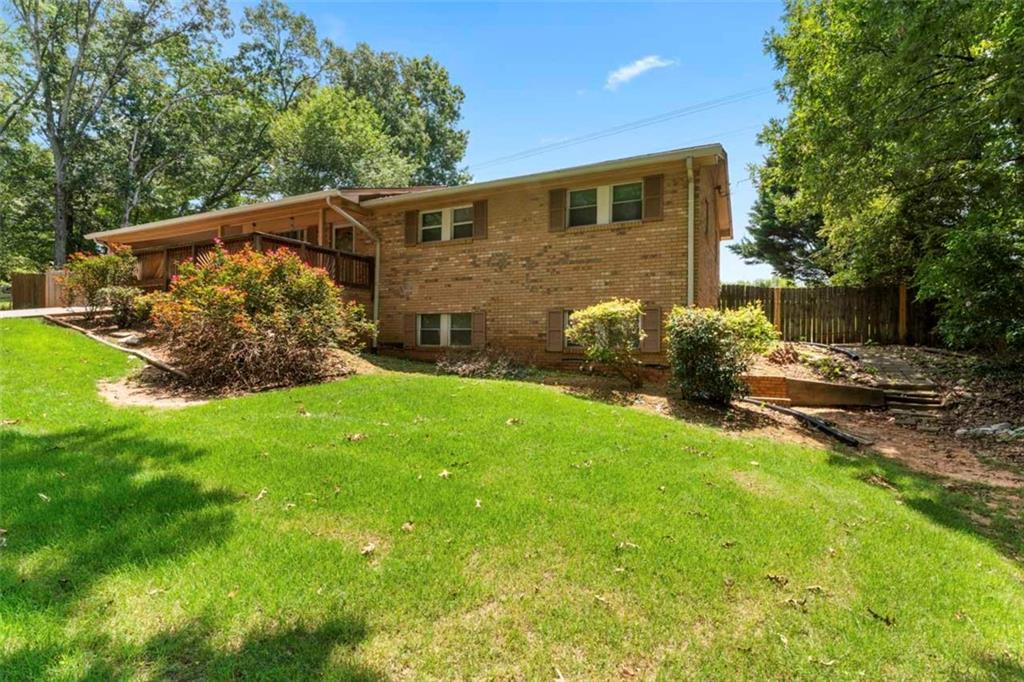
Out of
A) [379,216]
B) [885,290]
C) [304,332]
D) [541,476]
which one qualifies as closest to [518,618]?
[541,476]

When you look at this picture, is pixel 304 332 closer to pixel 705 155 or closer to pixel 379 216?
pixel 379 216

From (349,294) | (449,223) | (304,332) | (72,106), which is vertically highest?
(72,106)

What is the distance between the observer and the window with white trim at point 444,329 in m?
12.8

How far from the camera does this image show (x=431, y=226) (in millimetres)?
13461

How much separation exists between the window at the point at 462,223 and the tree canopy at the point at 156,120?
16737 millimetres

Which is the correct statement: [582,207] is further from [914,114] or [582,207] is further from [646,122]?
[646,122]

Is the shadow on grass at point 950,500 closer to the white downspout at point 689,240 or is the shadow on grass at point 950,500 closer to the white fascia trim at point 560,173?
the white downspout at point 689,240

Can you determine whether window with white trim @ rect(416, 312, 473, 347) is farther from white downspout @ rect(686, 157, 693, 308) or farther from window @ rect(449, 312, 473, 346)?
white downspout @ rect(686, 157, 693, 308)

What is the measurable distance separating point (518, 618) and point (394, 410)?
433 cm

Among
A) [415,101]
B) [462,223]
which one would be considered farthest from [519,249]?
[415,101]

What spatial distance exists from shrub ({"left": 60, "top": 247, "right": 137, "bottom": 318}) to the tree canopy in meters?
14.9

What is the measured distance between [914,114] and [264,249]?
43.0ft

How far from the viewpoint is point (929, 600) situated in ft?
10.3

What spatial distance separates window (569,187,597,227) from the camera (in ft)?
37.3
